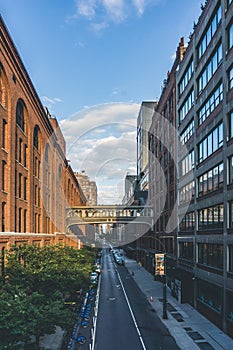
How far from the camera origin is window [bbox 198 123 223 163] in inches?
1271

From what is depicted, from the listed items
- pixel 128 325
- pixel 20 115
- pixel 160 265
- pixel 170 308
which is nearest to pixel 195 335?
pixel 128 325

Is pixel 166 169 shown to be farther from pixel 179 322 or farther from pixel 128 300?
pixel 179 322

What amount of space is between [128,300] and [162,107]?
31207 mm

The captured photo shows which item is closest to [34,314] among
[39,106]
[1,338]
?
[1,338]

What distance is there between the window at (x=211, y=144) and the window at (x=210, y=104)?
2.12 metres

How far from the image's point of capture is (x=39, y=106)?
147ft

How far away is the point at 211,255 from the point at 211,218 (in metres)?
3.39

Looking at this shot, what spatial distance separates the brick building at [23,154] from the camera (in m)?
31.6

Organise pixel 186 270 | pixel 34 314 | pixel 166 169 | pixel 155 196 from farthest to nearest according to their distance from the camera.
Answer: pixel 155 196 → pixel 166 169 → pixel 186 270 → pixel 34 314

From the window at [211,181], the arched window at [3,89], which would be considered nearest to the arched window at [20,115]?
the arched window at [3,89]

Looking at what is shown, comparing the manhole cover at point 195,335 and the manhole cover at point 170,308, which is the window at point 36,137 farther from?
the manhole cover at point 195,335

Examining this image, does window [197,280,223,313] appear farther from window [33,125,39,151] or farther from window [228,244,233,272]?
window [33,125,39,151]

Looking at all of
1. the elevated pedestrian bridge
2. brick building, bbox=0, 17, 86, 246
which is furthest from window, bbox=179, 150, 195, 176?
the elevated pedestrian bridge

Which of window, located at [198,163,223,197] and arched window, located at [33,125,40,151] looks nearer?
window, located at [198,163,223,197]
